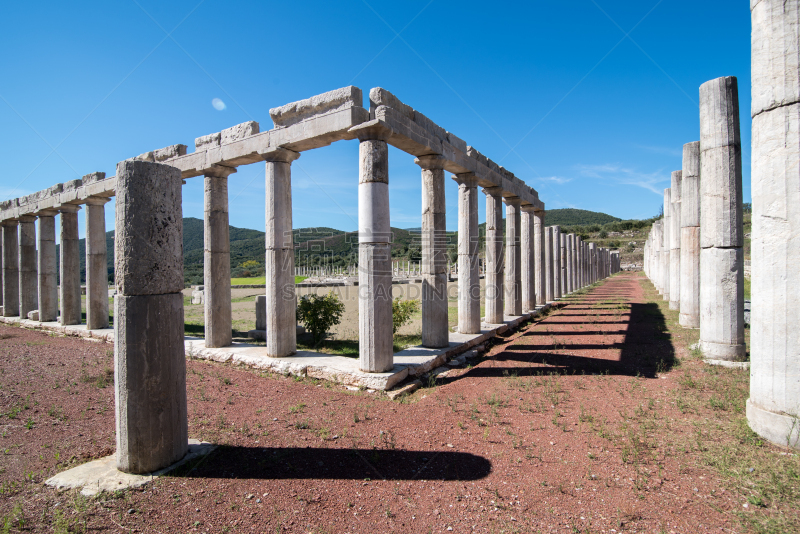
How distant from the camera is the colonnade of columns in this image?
44.2ft

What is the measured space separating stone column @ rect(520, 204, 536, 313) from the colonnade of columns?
14.8 meters

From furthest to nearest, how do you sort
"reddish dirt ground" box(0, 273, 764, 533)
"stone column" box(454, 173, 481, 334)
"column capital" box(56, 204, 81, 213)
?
"column capital" box(56, 204, 81, 213) < "stone column" box(454, 173, 481, 334) < "reddish dirt ground" box(0, 273, 764, 533)

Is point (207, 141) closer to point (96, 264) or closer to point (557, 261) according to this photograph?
point (96, 264)

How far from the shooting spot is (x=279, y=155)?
29.2 feet

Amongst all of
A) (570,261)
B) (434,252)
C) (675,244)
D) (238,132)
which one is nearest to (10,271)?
(238,132)

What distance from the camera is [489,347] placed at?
11109 mm

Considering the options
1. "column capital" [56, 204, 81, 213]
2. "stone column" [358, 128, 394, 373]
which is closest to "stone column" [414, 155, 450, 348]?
"stone column" [358, 128, 394, 373]

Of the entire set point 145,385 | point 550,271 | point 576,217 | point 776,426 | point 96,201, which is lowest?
point 776,426

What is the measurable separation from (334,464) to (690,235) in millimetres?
12485

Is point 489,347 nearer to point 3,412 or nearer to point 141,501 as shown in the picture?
point 141,501

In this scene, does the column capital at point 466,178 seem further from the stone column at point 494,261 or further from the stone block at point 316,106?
the stone block at point 316,106

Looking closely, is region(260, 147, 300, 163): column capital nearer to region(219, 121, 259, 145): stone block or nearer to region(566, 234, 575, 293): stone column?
region(219, 121, 259, 145): stone block

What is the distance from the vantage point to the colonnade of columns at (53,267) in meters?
13.5

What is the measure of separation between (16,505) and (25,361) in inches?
300
